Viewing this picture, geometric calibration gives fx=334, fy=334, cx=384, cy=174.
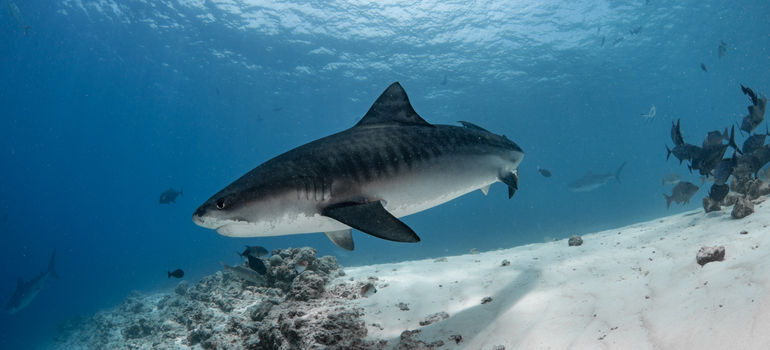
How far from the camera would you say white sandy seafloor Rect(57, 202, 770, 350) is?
2068 millimetres

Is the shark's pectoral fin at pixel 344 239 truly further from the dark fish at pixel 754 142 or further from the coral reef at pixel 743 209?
the dark fish at pixel 754 142

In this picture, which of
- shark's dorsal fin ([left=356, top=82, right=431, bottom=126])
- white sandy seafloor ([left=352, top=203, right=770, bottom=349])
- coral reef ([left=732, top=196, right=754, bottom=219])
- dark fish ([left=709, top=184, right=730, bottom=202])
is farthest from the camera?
dark fish ([left=709, top=184, right=730, bottom=202])

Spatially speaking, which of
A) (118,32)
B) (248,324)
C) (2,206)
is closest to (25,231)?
(2,206)

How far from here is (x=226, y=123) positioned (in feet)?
168

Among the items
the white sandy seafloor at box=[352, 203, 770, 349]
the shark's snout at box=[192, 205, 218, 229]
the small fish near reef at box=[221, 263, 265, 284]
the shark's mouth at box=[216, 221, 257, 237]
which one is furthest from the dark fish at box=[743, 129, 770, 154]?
the small fish near reef at box=[221, 263, 265, 284]

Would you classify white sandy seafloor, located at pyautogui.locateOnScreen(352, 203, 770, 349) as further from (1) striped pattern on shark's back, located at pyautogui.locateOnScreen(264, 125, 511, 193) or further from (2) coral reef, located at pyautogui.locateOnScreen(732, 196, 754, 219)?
(1) striped pattern on shark's back, located at pyautogui.locateOnScreen(264, 125, 511, 193)

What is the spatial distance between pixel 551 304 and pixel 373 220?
1.81 metres

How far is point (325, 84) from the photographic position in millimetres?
36625

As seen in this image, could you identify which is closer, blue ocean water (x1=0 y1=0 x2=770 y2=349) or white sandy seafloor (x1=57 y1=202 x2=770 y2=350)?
white sandy seafloor (x1=57 y1=202 x2=770 y2=350)

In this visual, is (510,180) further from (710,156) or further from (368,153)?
(710,156)

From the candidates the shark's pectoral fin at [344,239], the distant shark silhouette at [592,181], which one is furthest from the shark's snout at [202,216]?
the distant shark silhouette at [592,181]

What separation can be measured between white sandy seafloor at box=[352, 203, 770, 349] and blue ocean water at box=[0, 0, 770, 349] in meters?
24.1

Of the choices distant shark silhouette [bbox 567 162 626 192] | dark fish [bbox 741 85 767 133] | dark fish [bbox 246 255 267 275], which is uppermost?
distant shark silhouette [bbox 567 162 626 192]

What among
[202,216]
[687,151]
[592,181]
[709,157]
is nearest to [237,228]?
[202,216]
